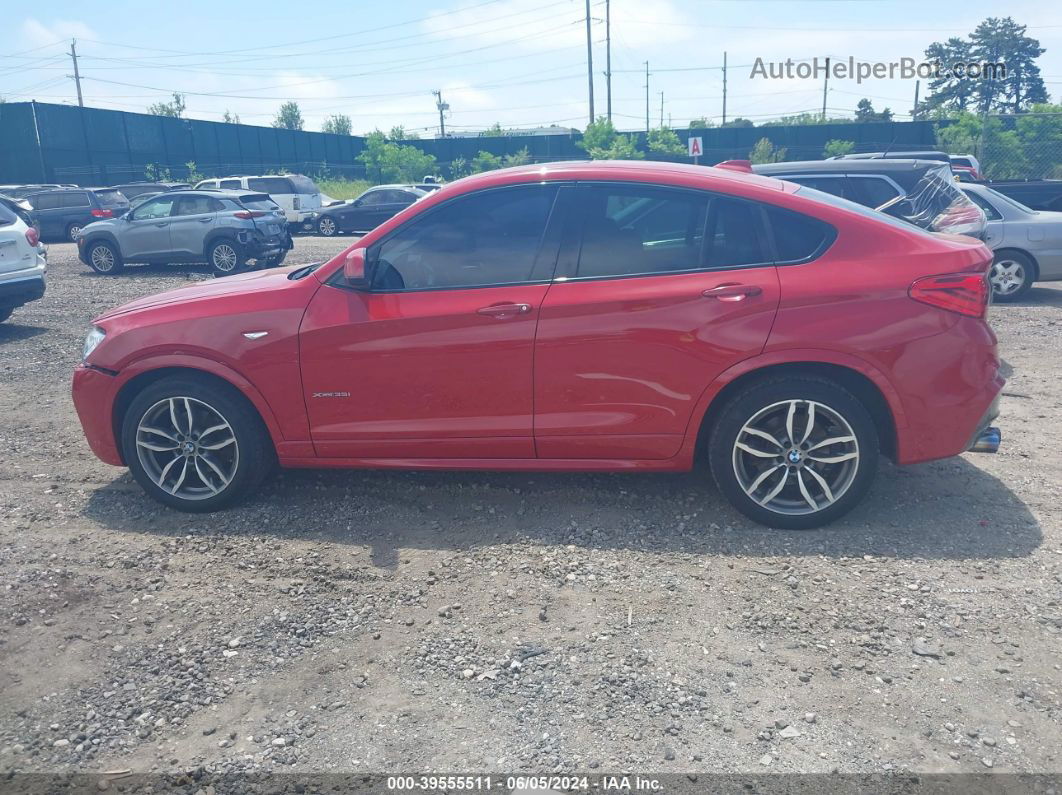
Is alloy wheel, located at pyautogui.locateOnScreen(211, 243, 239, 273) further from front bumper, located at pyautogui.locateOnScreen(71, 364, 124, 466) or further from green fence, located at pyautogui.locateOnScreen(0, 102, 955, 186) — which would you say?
green fence, located at pyautogui.locateOnScreen(0, 102, 955, 186)

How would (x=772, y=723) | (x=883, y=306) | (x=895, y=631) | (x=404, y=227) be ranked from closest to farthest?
(x=772, y=723) < (x=895, y=631) < (x=883, y=306) < (x=404, y=227)

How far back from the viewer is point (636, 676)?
10.6 ft

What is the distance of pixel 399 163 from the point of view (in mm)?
47406

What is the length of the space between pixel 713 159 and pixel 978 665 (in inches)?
1671

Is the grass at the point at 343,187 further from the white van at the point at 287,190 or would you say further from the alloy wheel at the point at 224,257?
the alloy wheel at the point at 224,257

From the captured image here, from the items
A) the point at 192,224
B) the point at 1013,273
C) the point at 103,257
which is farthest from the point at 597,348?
the point at 103,257

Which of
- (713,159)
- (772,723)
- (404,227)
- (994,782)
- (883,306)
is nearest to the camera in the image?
(994,782)

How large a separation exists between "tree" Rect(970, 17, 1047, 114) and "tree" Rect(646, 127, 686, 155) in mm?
22675

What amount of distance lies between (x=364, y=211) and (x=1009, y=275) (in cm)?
1828

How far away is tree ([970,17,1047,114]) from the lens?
181 feet

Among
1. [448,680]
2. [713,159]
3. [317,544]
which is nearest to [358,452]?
[317,544]

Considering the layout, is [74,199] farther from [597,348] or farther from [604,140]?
[604,140]

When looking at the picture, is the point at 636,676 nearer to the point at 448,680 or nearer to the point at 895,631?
the point at 448,680

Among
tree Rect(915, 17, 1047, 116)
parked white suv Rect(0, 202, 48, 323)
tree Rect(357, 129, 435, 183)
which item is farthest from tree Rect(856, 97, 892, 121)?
parked white suv Rect(0, 202, 48, 323)
